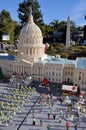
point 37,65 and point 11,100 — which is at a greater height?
point 37,65

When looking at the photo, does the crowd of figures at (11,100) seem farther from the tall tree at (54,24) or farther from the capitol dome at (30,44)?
the tall tree at (54,24)

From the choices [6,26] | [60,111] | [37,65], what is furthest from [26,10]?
[60,111]

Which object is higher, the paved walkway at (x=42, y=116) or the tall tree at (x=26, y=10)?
the tall tree at (x=26, y=10)

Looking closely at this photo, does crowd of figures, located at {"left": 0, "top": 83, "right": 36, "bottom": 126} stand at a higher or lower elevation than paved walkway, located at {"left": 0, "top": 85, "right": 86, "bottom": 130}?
higher

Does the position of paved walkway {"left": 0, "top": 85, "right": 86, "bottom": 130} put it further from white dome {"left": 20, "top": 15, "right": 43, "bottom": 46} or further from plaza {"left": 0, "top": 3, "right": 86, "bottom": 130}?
white dome {"left": 20, "top": 15, "right": 43, "bottom": 46}

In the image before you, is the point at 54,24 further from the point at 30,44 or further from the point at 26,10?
the point at 30,44

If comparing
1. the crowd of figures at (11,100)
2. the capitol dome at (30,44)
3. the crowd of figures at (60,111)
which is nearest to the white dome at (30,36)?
the capitol dome at (30,44)

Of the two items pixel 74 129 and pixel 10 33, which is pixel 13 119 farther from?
pixel 10 33

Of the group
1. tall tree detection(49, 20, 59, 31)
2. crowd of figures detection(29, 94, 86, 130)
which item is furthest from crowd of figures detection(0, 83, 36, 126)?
tall tree detection(49, 20, 59, 31)

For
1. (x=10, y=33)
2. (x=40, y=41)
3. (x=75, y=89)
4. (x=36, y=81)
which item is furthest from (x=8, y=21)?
(x=75, y=89)
